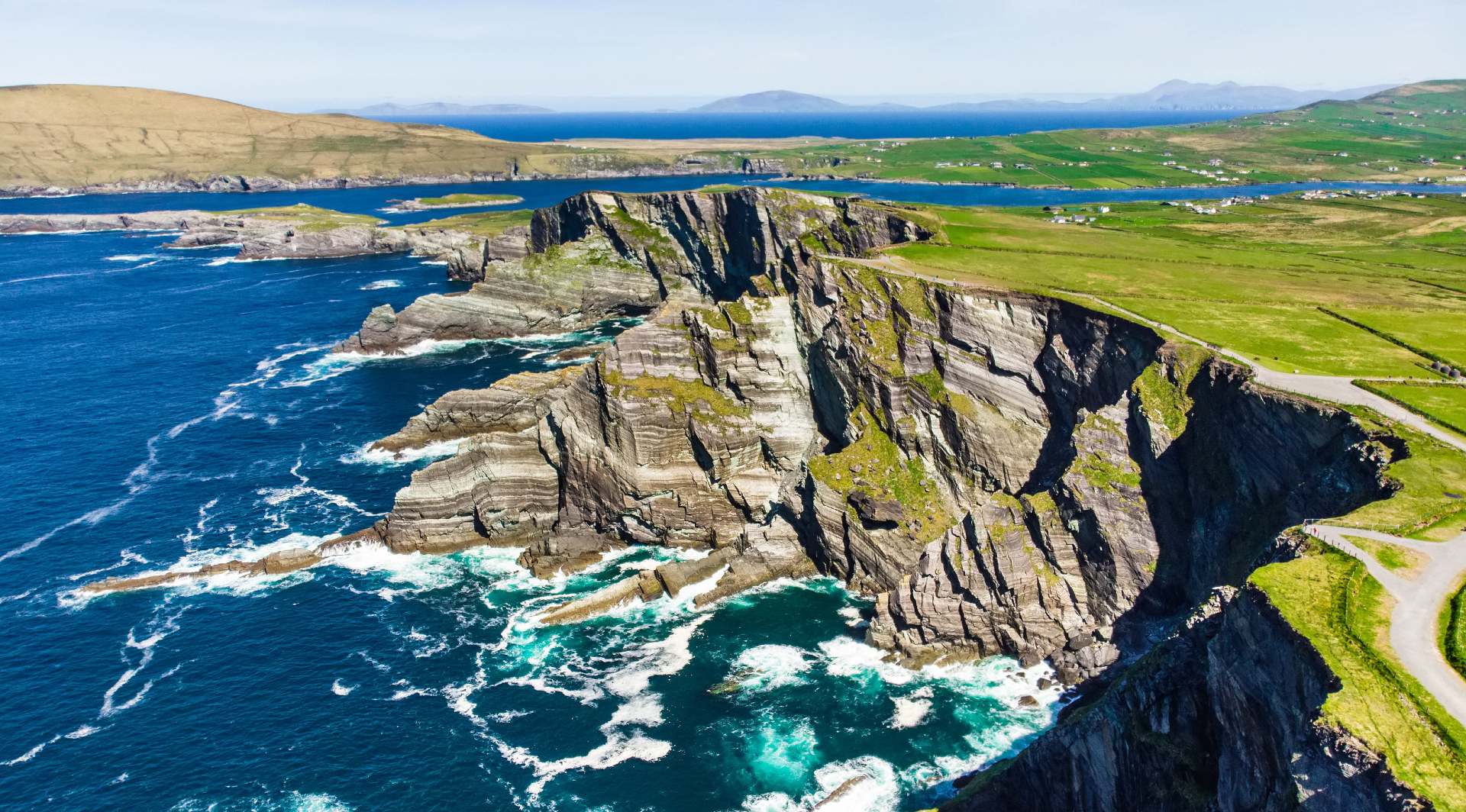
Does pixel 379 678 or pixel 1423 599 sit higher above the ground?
pixel 1423 599

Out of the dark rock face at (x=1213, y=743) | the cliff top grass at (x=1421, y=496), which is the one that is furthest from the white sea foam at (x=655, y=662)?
the cliff top grass at (x=1421, y=496)

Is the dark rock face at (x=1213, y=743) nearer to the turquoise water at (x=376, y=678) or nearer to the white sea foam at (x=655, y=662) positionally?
the turquoise water at (x=376, y=678)

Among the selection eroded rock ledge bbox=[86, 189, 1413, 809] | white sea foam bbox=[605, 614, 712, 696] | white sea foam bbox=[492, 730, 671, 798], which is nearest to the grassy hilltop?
eroded rock ledge bbox=[86, 189, 1413, 809]

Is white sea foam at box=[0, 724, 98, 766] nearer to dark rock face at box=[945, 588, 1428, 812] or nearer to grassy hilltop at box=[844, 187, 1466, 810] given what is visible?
dark rock face at box=[945, 588, 1428, 812]

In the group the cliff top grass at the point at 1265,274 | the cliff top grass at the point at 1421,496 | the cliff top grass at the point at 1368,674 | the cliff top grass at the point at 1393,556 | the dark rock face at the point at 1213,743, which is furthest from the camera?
the cliff top grass at the point at 1265,274

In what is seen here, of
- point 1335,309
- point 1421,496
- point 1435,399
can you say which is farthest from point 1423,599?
point 1335,309

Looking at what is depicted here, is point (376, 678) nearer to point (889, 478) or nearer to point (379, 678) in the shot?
point (379, 678)
